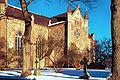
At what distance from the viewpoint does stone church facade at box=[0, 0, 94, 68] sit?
47312 mm

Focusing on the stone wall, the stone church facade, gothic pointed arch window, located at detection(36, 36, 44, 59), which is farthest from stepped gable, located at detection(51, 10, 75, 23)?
gothic pointed arch window, located at detection(36, 36, 44, 59)

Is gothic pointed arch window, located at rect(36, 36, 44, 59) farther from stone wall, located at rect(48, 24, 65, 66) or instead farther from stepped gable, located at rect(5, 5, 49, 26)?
stepped gable, located at rect(5, 5, 49, 26)

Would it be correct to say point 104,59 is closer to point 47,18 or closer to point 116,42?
point 47,18

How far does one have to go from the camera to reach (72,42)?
188 feet

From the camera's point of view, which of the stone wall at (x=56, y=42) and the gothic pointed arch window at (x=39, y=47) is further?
the gothic pointed arch window at (x=39, y=47)

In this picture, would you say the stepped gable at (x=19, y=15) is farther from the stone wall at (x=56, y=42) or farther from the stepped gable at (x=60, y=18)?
the stone wall at (x=56, y=42)

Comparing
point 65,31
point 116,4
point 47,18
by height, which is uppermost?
point 47,18

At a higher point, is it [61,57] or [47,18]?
[47,18]

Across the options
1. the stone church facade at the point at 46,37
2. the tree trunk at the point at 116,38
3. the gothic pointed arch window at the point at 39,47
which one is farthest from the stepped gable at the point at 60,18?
the tree trunk at the point at 116,38

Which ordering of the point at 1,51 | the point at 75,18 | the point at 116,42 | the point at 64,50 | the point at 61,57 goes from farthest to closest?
the point at 75,18 → the point at 64,50 → the point at 61,57 → the point at 1,51 → the point at 116,42

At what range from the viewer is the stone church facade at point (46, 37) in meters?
47.3

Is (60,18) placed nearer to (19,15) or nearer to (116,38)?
(19,15)

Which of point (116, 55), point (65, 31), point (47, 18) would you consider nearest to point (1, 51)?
point (65, 31)

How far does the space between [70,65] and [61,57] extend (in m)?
3.24
